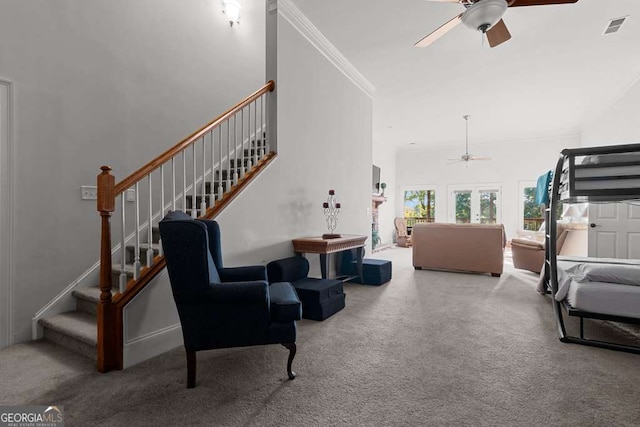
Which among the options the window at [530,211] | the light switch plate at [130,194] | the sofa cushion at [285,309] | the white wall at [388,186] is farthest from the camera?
the white wall at [388,186]

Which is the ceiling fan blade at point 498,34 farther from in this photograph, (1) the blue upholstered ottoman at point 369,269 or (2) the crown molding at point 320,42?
(1) the blue upholstered ottoman at point 369,269

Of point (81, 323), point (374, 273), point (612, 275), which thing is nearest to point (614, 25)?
point (612, 275)

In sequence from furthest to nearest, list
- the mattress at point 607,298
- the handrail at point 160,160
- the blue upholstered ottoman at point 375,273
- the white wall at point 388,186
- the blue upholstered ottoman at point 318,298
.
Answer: the white wall at point 388,186 < the blue upholstered ottoman at point 375,273 < the blue upholstered ottoman at point 318,298 < the mattress at point 607,298 < the handrail at point 160,160

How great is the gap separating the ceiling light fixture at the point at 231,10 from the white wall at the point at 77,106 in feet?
1.88

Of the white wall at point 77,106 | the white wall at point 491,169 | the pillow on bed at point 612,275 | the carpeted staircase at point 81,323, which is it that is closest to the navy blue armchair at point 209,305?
the carpeted staircase at point 81,323

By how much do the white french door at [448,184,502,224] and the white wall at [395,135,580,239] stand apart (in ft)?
0.45

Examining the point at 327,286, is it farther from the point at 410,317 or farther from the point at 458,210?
the point at 458,210

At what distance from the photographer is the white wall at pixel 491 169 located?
29.0 feet

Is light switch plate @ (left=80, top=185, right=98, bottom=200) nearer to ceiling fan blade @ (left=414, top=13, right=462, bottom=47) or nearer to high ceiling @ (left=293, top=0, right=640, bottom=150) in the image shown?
high ceiling @ (left=293, top=0, right=640, bottom=150)

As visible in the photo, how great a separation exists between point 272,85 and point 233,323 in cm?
277

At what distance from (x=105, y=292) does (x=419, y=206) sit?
977cm

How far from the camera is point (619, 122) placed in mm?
5992

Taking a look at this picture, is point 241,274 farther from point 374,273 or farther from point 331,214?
point 374,273

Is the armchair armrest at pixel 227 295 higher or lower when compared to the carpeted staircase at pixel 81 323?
higher
